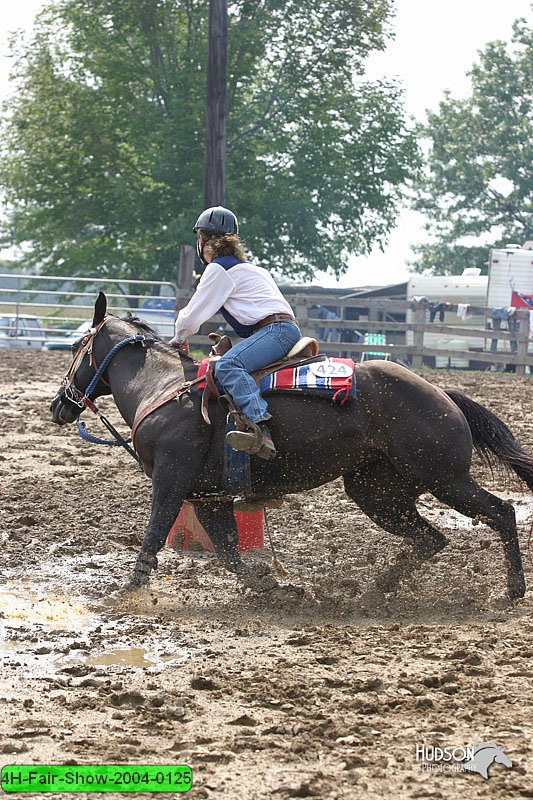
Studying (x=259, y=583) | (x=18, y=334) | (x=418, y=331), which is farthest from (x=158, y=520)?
(x=18, y=334)

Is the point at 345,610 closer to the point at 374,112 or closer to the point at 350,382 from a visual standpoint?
the point at 350,382

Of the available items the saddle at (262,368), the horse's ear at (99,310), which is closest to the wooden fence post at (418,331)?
the horse's ear at (99,310)

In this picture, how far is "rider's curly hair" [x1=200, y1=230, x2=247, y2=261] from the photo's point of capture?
6398 mm

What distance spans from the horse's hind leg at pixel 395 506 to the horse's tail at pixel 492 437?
50 cm

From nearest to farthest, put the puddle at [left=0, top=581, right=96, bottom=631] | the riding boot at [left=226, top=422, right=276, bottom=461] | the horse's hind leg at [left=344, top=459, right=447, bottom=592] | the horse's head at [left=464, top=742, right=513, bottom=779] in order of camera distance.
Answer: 1. the horse's head at [left=464, top=742, right=513, bottom=779]
2. the puddle at [left=0, top=581, right=96, bottom=631]
3. the riding boot at [left=226, top=422, right=276, bottom=461]
4. the horse's hind leg at [left=344, top=459, right=447, bottom=592]

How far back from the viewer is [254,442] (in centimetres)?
596

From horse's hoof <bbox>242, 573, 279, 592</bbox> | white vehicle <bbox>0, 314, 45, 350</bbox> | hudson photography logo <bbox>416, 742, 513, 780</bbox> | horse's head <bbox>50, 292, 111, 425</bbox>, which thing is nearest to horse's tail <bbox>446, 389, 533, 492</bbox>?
horse's hoof <bbox>242, 573, 279, 592</bbox>

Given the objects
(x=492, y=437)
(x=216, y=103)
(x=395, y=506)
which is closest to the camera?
(x=492, y=437)

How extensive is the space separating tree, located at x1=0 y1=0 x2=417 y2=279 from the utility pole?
34.9 feet

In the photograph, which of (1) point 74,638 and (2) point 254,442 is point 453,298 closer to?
(2) point 254,442

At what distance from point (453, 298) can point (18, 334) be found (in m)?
11.8

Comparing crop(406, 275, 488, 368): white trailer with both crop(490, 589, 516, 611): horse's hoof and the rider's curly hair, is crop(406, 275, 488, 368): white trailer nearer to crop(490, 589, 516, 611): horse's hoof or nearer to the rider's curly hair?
the rider's curly hair

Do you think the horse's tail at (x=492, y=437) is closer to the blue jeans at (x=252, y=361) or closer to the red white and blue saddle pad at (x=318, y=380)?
the red white and blue saddle pad at (x=318, y=380)

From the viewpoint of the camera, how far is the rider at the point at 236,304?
622 cm
